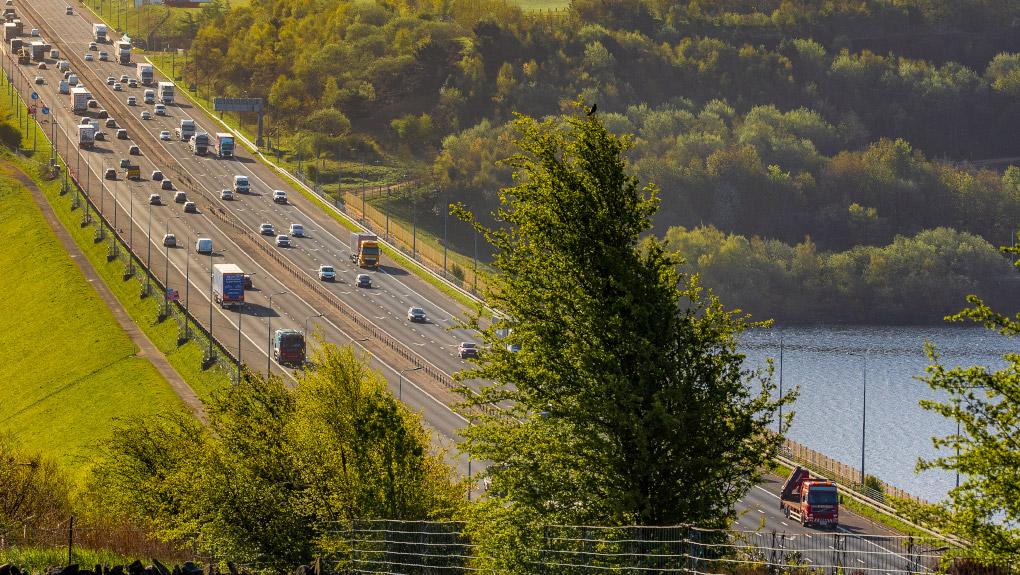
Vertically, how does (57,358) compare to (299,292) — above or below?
below

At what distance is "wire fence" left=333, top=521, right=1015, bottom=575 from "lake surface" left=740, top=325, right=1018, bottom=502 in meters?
79.5

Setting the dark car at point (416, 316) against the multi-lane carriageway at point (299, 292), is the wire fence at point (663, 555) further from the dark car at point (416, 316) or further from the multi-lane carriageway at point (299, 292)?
the dark car at point (416, 316)

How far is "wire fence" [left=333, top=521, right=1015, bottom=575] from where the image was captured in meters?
29.1

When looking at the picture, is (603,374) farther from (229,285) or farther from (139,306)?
(139,306)

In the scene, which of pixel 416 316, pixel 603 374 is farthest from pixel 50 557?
pixel 416 316

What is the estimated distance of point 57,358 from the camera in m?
148

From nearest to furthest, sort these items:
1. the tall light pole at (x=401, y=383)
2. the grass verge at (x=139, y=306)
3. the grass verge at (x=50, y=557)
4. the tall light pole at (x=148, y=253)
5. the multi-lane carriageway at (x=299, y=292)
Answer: the grass verge at (x=50, y=557) < the tall light pole at (x=401, y=383) < the grass verge at (x=139, y=306) < the multi-lane carriageway at (x=299, y=292) < the tall light pole at (x=148, y=253)

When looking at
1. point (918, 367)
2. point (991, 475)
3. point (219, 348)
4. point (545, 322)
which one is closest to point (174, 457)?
point (545, 322)

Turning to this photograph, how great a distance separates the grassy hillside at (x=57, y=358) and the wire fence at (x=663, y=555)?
2947 inches

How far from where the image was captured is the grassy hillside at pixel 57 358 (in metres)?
129

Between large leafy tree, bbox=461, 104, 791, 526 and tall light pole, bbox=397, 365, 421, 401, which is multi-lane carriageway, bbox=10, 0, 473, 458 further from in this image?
large leafy tree, bbox=461, 104, 791, 526

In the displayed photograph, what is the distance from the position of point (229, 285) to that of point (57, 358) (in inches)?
696

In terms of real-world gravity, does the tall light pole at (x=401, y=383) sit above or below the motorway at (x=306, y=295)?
below

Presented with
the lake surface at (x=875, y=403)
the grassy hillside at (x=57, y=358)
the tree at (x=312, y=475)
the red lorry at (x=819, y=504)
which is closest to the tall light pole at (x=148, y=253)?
the grassy hillside at (x=57, y=358)
